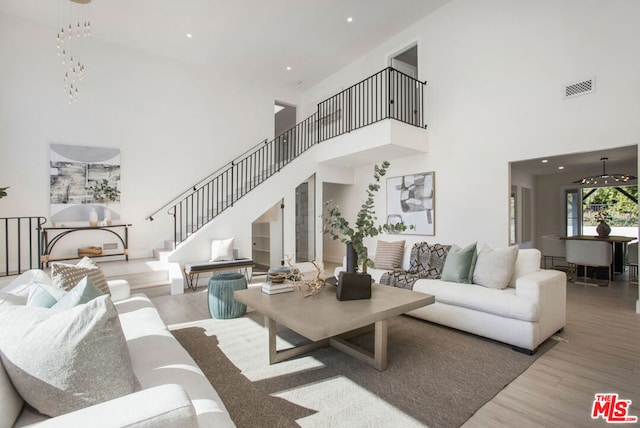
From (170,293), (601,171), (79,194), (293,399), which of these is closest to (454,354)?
(293,399)

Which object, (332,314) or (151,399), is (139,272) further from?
(151,399)

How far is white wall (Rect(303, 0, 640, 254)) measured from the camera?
13.4ft

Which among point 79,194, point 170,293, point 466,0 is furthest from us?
point 79,194

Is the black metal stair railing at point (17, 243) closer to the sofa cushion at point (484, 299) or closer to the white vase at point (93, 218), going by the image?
the white vase at point (93, 218)

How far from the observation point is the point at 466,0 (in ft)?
18.3

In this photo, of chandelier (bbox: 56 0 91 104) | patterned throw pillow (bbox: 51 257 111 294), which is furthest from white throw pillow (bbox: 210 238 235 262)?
chandelier (bbox: 56 0 91 104)

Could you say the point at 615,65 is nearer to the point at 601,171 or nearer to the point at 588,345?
the point at 588,345

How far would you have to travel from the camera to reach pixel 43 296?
1.70 meters

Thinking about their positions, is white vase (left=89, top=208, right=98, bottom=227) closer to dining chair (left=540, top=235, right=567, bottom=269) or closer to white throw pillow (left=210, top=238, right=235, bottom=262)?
white throw pillow (left=210, top=238, right=235, bottom=262)

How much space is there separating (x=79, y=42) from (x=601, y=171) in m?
12.0

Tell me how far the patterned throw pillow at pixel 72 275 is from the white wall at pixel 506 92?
542cm

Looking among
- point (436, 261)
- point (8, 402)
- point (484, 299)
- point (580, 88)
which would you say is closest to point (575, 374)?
point (484, 299)

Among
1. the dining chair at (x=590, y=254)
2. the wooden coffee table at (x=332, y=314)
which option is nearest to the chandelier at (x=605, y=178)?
the dining chair at (x=590, y=254)

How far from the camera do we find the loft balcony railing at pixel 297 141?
648 centimetres
